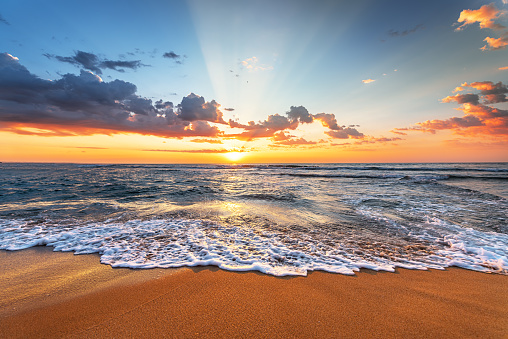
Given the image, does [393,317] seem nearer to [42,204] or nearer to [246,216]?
[246,216]

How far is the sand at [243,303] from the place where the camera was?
7.48 feet

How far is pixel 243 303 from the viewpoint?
276 cm

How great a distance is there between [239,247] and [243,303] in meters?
1.99

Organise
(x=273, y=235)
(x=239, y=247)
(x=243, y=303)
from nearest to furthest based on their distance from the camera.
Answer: (x=243, y=303), (x=239, y=247), (x=273, y=235)

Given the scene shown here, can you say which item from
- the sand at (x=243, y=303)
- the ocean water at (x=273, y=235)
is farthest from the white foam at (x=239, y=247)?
the sand at (x=243, y=303)

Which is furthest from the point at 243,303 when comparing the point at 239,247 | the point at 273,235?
the point at 273,235

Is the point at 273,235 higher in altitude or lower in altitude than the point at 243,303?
lower

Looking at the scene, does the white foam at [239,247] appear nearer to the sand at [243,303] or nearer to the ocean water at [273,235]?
the ocean water at [273,235]

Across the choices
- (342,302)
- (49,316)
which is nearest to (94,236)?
(49,316)

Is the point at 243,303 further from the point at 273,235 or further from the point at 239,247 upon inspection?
the point at 273,235

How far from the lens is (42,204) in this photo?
9.26 metres

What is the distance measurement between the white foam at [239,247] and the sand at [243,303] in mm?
317

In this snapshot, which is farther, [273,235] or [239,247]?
[273,235]

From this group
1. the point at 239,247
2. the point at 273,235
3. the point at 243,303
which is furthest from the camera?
the point at 273,235
